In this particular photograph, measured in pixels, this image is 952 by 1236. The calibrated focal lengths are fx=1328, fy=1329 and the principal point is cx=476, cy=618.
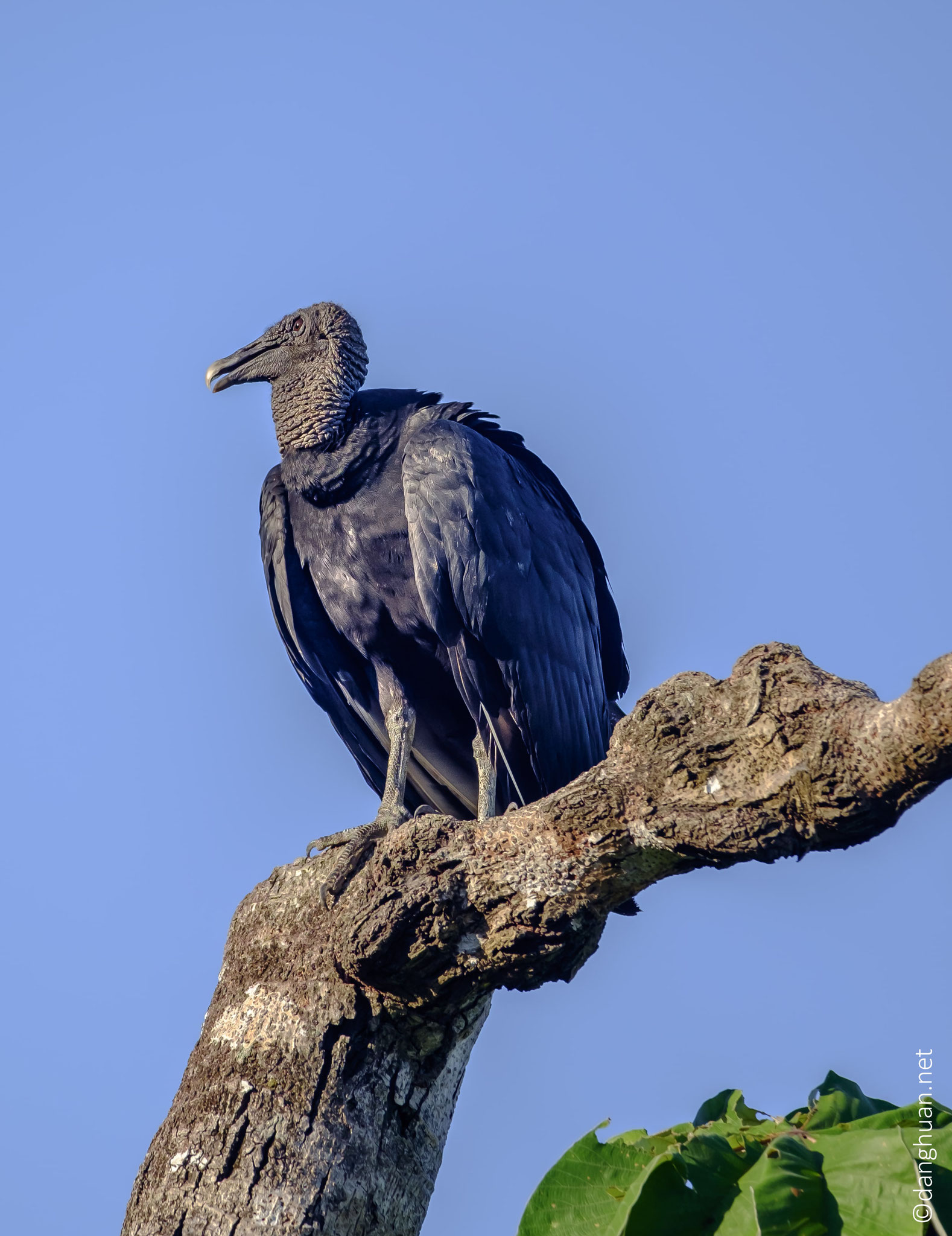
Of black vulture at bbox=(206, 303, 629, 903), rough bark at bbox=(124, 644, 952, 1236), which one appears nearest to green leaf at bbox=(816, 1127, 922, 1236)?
rough bark at bbox=(124, 644, 952, 1236)

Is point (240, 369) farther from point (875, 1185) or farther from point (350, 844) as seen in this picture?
point (875, 1185)

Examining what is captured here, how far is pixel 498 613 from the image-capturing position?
5.42m

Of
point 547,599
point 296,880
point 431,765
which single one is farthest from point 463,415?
point 296,880

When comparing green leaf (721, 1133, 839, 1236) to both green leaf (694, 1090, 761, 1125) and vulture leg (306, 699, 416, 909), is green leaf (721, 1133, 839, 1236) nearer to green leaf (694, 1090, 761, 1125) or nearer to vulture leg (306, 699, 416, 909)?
green leaf (694, 1090, 761, 1125)

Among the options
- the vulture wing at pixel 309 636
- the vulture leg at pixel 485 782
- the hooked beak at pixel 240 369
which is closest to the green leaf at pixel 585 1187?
the vulture leg at pixel 485 782

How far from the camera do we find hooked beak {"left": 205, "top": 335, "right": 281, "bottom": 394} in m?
6.67

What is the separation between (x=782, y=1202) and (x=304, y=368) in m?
4.99

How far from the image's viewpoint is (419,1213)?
3.34m

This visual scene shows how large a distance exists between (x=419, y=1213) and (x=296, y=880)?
0.95 meters

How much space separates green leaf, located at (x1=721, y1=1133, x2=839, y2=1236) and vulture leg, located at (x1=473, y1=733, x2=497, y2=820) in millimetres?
3013

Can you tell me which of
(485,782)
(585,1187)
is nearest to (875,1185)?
(585,1187)

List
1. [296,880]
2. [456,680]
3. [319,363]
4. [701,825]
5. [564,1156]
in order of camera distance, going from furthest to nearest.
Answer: [319,363] < [456,680] < [296,880] < [701,825] < [564,1156]

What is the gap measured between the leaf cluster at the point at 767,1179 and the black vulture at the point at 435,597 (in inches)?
97.9

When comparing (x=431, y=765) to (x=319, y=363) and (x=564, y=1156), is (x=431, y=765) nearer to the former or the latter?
(x=319, y=363)
